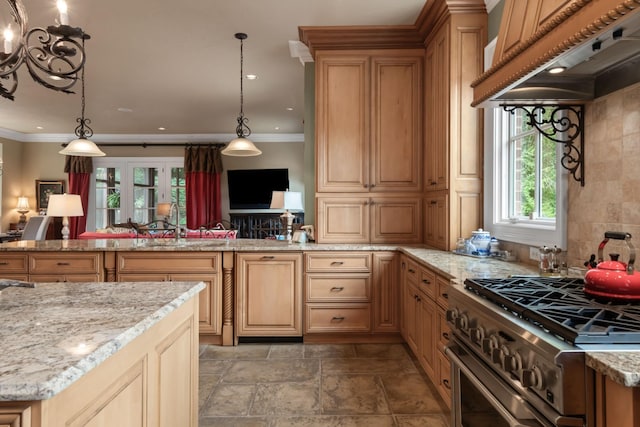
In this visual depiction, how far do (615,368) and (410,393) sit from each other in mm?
1799

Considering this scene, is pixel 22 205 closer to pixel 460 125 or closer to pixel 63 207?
pixel 63 207

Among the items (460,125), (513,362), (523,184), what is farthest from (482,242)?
(513,362)

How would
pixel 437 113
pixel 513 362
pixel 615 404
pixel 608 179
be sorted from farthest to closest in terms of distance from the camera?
pixel 437 113, pixel 608 179, pixel 513 362, pixel 615 404

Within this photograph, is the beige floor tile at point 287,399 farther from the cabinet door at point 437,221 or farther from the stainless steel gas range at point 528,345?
the cabinet door at point 437,221

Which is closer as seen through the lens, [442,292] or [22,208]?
[442,292]

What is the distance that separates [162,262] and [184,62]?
7.42 feet

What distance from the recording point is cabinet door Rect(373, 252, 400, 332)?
3191 mm

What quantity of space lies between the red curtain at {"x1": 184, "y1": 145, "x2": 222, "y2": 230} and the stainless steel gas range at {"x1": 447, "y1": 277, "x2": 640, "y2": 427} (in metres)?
7.12

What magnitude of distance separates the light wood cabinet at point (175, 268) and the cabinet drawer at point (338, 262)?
79 cm

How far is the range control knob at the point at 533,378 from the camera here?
1000mm

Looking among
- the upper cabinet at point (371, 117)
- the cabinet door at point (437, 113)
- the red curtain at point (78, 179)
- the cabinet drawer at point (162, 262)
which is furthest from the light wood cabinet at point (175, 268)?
the red curtain at point (78, 179)

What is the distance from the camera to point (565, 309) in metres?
1.15

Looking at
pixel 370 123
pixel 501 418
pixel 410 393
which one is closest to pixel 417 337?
pixel 410 393

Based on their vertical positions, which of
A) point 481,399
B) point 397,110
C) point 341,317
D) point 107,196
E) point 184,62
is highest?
point 184,62
